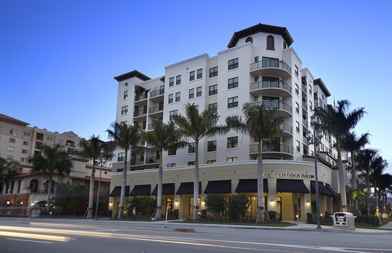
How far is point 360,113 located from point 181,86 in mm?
25901

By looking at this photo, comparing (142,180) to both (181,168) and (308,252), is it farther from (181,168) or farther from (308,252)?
(308,252)

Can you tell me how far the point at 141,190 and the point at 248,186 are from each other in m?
17.3

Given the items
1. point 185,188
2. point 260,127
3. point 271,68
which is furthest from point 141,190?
point 271,68

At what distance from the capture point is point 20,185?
76.3 meters

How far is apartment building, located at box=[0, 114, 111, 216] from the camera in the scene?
7112 cm

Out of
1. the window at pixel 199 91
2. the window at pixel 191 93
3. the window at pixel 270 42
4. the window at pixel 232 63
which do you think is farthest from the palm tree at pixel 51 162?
the window at pixel 270 42

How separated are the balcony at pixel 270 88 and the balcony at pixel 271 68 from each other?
4.59 ft

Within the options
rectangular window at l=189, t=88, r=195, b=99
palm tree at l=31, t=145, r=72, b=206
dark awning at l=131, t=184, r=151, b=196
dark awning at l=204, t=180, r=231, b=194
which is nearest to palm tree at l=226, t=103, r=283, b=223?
dark awning at l=204, t=180, r=231, b=194

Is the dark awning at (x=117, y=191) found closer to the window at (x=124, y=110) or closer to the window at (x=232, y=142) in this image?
the window at (x=124, y=110)

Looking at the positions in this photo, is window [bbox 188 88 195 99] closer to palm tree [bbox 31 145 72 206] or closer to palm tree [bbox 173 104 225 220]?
palm tree [bbox 173 104 225 220]

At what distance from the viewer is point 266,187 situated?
4194 cm

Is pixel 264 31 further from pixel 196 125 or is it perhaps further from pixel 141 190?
pixel 141 190

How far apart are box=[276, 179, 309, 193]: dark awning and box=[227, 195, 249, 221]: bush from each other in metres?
4.49

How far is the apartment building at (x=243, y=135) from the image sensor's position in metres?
42.6
